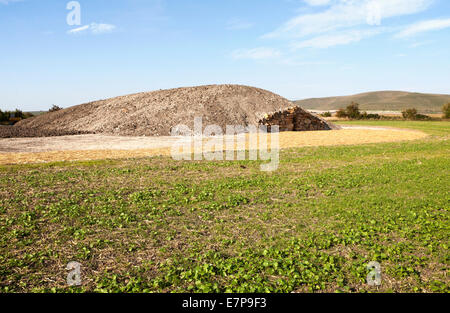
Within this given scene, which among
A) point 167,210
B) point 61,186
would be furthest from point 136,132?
point 167,210

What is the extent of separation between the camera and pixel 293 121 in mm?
48188

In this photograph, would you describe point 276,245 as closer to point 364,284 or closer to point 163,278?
point 364,284

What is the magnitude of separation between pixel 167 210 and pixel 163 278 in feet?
15.5

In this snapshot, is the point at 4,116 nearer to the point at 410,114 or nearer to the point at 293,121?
the point at 293,121

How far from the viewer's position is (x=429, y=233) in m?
9.08

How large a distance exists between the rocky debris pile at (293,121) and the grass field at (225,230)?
29.1 metres

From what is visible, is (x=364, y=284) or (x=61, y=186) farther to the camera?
(x=61, y=186)

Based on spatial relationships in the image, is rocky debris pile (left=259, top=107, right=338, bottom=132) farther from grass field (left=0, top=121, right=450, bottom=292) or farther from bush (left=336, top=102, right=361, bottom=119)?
bush (left=336, top=102, right=361, bottom=119)

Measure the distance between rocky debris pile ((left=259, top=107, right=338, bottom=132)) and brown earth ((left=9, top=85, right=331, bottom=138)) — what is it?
0.51 metres

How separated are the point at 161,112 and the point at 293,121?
20.8 metres

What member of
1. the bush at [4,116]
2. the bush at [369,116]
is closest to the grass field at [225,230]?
the bush at [4,116]

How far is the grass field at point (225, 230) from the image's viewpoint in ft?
22.4

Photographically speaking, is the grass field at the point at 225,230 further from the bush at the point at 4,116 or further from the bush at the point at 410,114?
the bush at the point at 410,114
